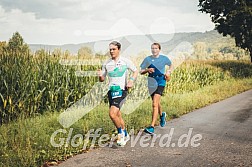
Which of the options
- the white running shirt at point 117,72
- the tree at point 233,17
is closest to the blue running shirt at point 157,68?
the white running shirt at point 117,72

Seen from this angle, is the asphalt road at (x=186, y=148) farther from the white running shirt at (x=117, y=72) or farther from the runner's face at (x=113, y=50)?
the runner's face at (x=113, y=50)

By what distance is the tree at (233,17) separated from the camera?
1144 inches

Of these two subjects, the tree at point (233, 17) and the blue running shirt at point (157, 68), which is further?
the tree at point (233, 17)

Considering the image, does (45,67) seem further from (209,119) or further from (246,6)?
(246,6)

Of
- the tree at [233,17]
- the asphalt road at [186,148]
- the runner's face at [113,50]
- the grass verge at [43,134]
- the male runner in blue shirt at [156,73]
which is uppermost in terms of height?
the tree at [233,17]

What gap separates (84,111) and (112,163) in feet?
13.9

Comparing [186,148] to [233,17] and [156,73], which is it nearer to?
[156,73]

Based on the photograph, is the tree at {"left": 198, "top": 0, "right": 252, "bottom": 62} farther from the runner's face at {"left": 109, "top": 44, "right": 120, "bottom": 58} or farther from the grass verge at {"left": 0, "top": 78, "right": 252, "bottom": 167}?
the runner's face at {"left": 109, "top": 44, "right": 120, "bottom": 58}

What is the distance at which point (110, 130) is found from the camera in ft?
22.9

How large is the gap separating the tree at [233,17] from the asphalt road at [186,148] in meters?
23.1

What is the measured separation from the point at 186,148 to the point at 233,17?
2691cm

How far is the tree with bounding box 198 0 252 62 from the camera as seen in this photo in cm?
2905

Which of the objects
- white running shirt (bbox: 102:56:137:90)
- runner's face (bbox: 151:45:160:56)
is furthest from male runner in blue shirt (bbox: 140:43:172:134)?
white running shirt (bbox: 102:56:137:90)

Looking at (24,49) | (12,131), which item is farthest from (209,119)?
(24,49)
